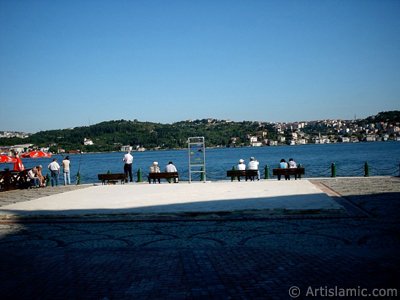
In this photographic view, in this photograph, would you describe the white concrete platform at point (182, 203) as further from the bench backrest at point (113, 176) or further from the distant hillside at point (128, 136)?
the distant hillside at point (128, 136)

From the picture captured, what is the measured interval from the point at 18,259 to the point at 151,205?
6.14m

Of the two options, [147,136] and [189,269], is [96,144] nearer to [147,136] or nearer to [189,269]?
[147,136]

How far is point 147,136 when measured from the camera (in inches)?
6929

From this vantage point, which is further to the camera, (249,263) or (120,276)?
(249,263)

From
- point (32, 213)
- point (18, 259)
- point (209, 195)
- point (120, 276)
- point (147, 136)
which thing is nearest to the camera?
point (120, 276)

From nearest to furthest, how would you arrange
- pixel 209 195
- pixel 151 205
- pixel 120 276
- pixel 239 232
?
pixel 120 276 < pixel 239 232 < pixel 151 205 < pixel 209 195

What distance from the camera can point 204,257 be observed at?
6.62 metres

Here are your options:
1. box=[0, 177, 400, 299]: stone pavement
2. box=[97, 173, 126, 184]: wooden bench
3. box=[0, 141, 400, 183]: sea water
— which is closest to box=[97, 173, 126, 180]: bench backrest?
box=[97, 173, 126, 184]: wooden bench

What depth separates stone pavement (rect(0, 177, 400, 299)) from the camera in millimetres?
5141

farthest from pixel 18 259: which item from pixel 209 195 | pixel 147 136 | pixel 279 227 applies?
pixel 147 136

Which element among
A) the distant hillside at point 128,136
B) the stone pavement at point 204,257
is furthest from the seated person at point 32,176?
the distant hillside at point 128,136

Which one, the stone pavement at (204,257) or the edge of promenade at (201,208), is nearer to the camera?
the stone pavement at (204,257)

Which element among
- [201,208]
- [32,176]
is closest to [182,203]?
[201,208]

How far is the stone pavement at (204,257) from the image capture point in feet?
16.9
